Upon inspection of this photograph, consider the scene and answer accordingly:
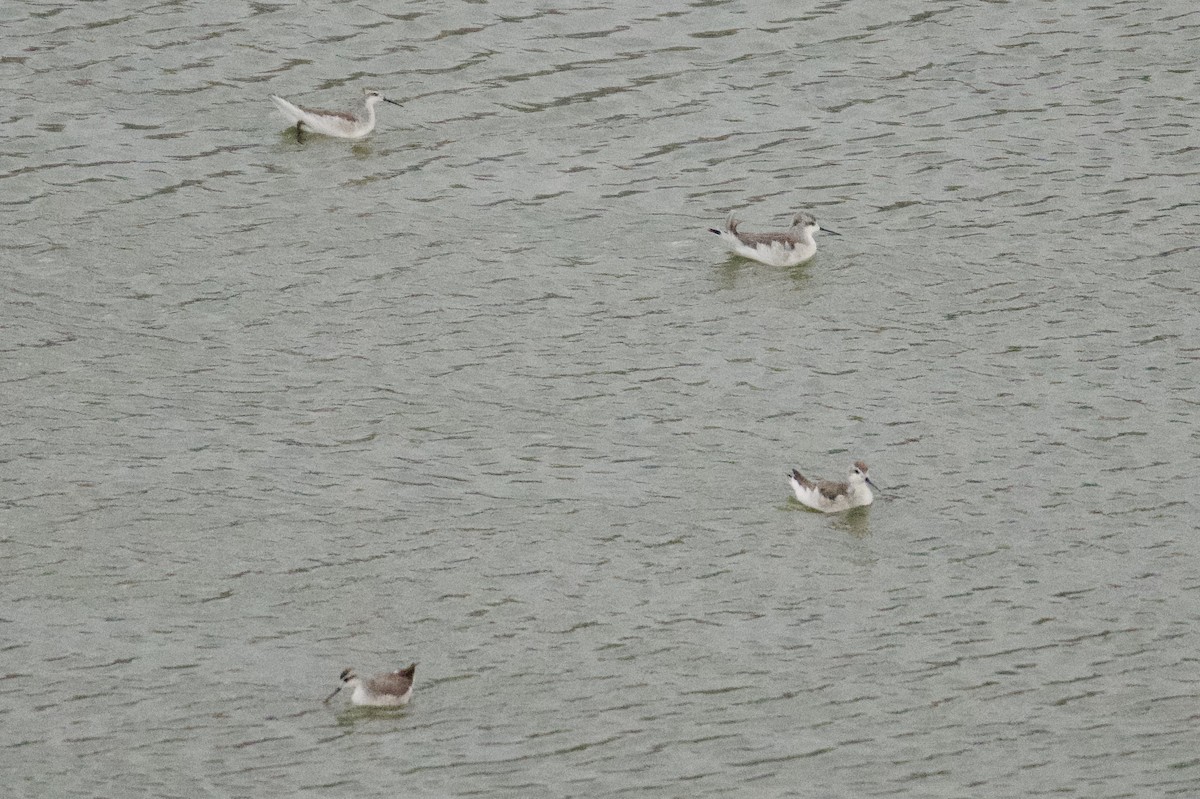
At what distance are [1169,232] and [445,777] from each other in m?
15.3

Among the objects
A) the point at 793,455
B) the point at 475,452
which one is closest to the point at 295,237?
the point at 475,452

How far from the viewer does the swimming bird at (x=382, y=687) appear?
1642 centimetres

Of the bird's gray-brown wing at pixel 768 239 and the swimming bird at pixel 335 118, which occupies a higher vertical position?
the swimming bird at pixel 335 118

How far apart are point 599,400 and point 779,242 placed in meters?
4.59

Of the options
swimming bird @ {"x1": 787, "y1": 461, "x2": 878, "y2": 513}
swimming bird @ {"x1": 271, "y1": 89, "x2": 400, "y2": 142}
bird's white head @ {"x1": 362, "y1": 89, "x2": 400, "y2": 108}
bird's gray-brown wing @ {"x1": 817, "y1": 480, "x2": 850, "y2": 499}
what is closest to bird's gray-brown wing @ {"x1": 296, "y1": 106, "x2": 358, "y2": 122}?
swimming bird @ {"x1": 271, "y1": 89, "x2": 400, "y2": 142}

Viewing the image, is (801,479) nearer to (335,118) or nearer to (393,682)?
(393,682)

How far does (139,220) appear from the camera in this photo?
26312mm

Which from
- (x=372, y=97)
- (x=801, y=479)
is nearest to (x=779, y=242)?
(x=801, y=479)

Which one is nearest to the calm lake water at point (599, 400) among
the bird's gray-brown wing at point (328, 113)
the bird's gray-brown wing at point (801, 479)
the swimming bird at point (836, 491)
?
the swimming bird at point (836, 491)

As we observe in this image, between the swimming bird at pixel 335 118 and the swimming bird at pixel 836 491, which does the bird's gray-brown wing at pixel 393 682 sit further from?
the swimming bird at pixel 335 118

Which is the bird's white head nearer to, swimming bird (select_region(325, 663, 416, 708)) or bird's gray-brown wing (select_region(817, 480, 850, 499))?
bird's gray-brown wing (select_region(817, 480, 850, 499))

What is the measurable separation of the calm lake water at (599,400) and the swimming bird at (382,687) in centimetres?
29

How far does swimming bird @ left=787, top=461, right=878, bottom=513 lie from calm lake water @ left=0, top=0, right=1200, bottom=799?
9.9 inches

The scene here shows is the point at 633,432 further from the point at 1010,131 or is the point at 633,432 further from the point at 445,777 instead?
the point at 1010,131
